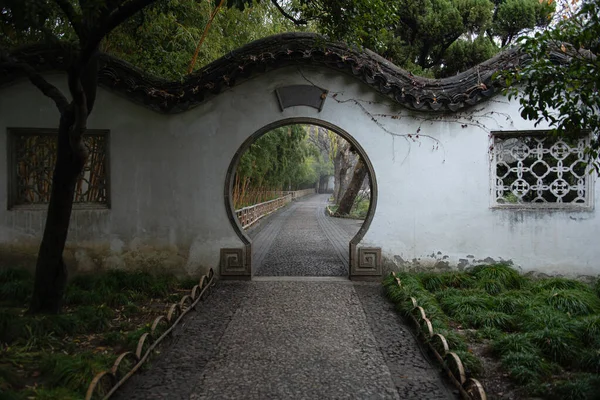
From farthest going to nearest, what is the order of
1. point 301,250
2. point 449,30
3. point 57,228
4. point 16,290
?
point 301,250 → point 449,30 → point 16,290 → point 57,228

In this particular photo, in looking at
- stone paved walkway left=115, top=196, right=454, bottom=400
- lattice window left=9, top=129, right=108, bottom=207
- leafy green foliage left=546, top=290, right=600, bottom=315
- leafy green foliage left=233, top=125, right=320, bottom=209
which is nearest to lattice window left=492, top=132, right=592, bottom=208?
leafy green foliage left=546, top=290, right=600, bottom=315

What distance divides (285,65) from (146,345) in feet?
16.1

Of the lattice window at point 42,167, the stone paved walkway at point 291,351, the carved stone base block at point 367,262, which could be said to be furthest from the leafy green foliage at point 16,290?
the carved stone base block at point 367,262

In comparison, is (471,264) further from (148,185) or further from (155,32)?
(155,32)

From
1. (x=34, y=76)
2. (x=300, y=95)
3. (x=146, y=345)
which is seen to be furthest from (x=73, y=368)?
(x=300, y=95)

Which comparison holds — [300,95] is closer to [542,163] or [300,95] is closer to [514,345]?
[542,163]

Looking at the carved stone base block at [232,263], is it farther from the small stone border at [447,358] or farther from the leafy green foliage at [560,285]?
the leafy green foliage at [560,285]

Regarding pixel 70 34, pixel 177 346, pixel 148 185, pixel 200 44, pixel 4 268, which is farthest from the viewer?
pixel 200 44

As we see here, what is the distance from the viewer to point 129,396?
3.69 metres

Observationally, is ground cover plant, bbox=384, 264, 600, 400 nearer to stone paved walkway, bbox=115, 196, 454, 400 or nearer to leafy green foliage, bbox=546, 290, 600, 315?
leafy green foliage, bbox=546, 290, 600, 315

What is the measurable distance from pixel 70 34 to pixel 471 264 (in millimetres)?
8539

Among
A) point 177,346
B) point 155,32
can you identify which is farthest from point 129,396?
point 155,32

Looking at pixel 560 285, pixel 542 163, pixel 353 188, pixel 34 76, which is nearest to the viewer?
pixel 34 76

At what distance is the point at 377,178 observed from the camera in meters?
7.67
